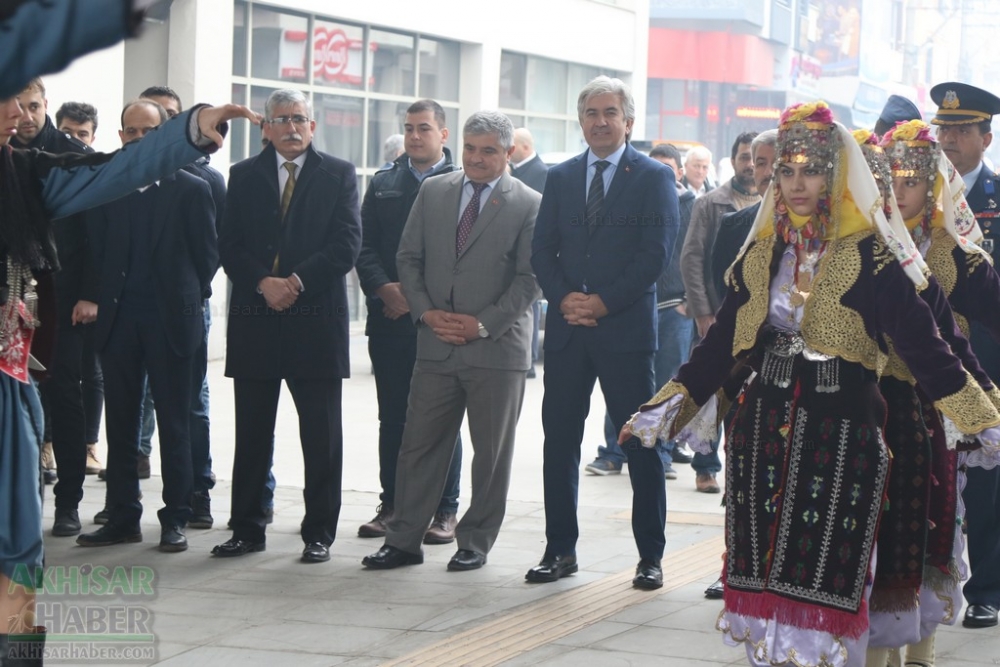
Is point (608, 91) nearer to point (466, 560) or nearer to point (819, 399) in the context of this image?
point (466, 560)

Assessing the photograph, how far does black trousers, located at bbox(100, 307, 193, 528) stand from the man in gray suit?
3.66ft

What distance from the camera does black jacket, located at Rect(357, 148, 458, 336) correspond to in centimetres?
783

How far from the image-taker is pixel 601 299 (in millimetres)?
6789

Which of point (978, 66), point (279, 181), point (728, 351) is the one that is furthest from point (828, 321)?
point (978, 66)

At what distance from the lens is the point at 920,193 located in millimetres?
5664

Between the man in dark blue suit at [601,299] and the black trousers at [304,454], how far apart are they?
1.07 metres

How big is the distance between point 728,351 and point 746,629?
94 centimetres

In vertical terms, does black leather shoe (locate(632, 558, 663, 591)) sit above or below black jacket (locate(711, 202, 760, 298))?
below

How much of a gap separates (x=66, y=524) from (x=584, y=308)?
2.94 m

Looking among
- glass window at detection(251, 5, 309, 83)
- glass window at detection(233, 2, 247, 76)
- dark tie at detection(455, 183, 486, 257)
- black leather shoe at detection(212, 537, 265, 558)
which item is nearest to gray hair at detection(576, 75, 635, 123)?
dark tie at detection(455, 183, 486, 257)

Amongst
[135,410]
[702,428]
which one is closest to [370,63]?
[135,410]

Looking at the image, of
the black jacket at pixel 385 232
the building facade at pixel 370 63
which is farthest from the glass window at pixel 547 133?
the black jacket at pixel 385 232

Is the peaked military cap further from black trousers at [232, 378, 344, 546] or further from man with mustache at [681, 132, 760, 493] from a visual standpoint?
black trousers at [232, 378, 344, 546]

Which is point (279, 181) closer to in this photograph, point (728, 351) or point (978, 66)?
point (728, 351)
